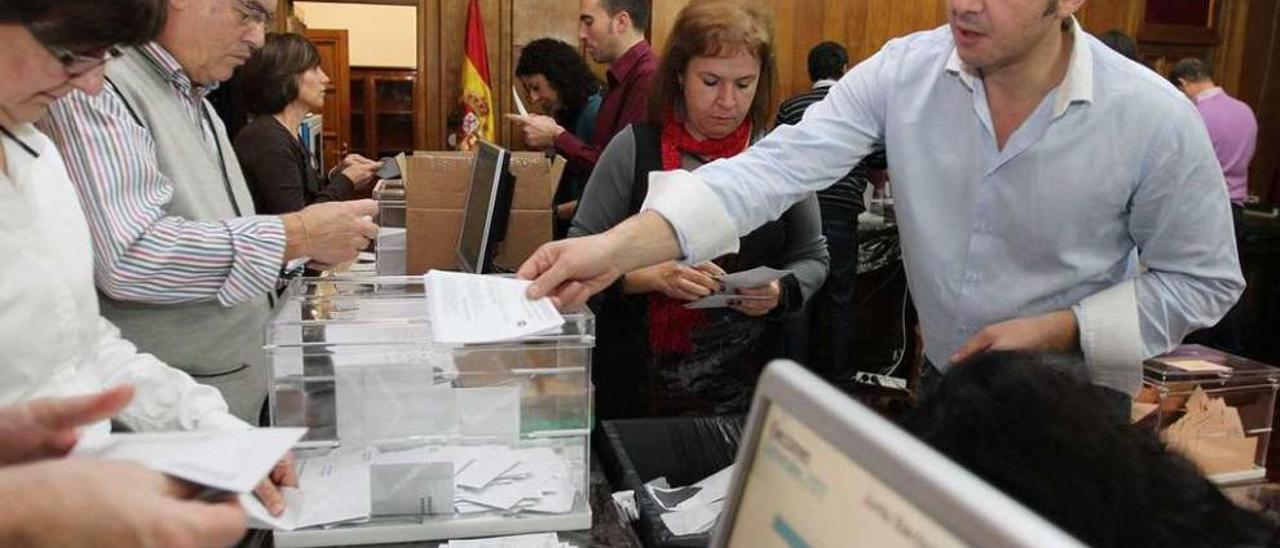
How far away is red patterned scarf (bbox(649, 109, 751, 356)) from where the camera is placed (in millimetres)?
2074

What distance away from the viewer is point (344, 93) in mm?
8062

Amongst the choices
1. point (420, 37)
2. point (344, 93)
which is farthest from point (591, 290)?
point (344, 93)

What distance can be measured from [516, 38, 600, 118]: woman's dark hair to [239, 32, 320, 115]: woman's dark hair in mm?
1057

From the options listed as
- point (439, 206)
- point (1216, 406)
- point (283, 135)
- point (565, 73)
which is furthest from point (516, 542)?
point (565, 73)

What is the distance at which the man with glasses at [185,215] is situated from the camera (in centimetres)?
145

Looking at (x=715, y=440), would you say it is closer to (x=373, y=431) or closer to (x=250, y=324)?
(x=373, y=431)

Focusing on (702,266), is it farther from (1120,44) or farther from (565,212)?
(1120,44)

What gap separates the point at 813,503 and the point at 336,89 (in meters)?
8.15

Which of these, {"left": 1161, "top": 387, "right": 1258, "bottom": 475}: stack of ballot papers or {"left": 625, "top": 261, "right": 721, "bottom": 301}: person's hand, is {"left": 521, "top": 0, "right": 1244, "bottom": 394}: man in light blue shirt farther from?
{"left": 1161, "top": 387, "right": 1258, "bottom": 475}: stack of ballot papers

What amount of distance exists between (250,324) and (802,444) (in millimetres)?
1433

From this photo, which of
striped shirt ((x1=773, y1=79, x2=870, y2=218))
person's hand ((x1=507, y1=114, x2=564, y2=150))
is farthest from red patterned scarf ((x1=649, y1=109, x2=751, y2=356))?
person's hand ((x1=507, y1=114, x2=564, y2=150))

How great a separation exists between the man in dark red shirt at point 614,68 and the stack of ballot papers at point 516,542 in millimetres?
1970

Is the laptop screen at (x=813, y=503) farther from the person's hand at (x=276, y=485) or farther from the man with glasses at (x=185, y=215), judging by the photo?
the man with glasses at (x=185, y=215)

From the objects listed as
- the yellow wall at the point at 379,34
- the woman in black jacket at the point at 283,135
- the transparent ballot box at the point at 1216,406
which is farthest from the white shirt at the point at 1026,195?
the yellow wall at the point at 379,34
